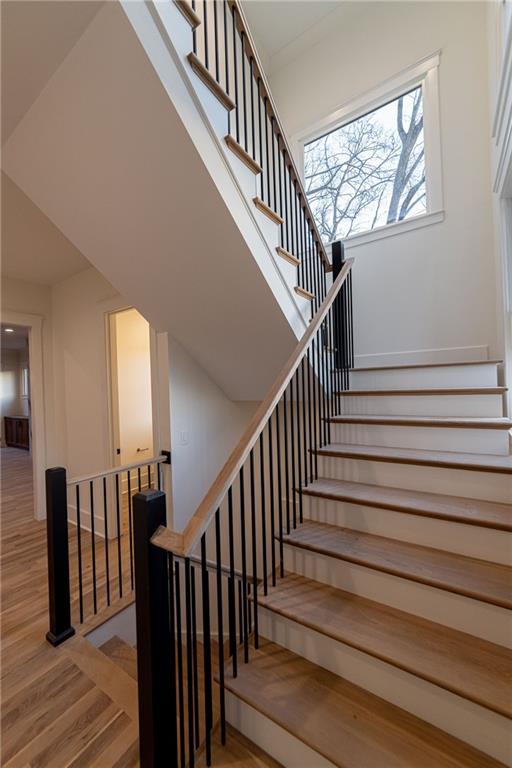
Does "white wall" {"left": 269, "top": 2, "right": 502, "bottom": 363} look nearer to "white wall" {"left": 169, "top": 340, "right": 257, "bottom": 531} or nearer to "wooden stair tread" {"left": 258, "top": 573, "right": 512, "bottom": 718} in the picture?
"white wall" {"left": 169, "top": 340, "right": 257, "bottom": 531}

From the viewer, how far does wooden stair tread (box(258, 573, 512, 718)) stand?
3.59 feet

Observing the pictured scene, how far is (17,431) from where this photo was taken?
9.07 meters

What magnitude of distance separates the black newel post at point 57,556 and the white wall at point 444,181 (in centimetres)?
279

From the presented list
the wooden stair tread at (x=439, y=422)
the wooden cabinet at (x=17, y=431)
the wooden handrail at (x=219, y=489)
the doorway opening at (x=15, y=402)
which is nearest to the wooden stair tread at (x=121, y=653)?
the wooden handrail at (x=219, y=489)

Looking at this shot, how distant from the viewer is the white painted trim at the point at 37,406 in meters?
3.78

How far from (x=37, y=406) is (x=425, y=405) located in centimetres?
413

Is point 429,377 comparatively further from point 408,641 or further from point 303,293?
A: point 408,641

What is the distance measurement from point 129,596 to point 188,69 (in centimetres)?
322

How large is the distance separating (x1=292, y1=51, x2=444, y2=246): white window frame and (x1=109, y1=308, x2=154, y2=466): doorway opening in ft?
9.71

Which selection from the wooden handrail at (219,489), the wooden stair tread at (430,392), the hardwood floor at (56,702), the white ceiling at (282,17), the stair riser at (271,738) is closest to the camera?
the wooden handrail at (219,489)

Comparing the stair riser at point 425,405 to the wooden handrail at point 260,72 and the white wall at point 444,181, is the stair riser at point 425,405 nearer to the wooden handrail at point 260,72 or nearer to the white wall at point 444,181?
the white wall at point 444,181

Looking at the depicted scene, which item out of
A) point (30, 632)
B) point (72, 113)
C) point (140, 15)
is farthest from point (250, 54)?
point (30, 632)

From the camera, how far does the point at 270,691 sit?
1.30 m

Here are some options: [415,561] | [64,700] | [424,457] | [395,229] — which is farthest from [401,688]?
[395,229]
